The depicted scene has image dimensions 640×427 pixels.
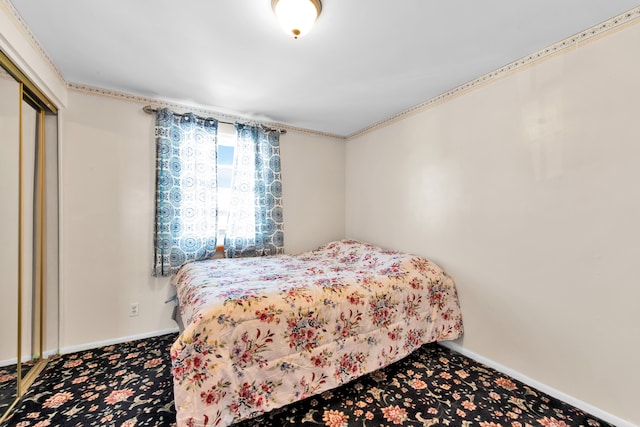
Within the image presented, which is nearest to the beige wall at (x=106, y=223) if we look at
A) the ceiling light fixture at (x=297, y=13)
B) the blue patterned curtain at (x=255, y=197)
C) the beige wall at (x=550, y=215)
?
the blue patterned curtain at (x=255, y=197)

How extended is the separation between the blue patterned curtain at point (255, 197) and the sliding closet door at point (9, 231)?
5.07 feet

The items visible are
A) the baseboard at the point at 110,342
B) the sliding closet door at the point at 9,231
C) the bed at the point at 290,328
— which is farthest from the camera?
the baseboard at the point at 110,342

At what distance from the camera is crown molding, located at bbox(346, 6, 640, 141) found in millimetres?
1506

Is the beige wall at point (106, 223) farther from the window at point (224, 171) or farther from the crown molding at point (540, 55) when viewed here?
the crown molding at point (540, 55)

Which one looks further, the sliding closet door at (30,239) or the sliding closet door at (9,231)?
the sliding closet door at (30,239)

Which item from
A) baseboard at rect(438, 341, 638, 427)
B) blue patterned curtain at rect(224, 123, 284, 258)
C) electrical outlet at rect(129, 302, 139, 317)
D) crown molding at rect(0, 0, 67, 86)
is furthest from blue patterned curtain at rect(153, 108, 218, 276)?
baseboard at rect(438, 341, 638, 427)

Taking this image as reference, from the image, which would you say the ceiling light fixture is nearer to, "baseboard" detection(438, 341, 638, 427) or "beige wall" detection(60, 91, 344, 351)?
"beige wall" detection(60, 91, 344, 351)

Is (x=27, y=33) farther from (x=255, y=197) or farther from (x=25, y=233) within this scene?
(x=255, y=197)

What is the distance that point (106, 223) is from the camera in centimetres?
243

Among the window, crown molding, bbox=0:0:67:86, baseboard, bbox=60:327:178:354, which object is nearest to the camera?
crown molding, bbox=0:0:67:86

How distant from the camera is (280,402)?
1.51m

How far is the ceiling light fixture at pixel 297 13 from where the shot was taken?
135 centimetres

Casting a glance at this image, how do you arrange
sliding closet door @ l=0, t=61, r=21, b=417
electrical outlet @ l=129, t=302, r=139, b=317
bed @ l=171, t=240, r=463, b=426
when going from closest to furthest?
bed @ l=171, t=240, r=463, b=426 → sliding closet door @ l=0, t=61, r=21, b=417 → electrical outlet @ l=129, t=302, r=139, b=317

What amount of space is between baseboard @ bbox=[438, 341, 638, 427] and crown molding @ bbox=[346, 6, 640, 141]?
7.38ft
